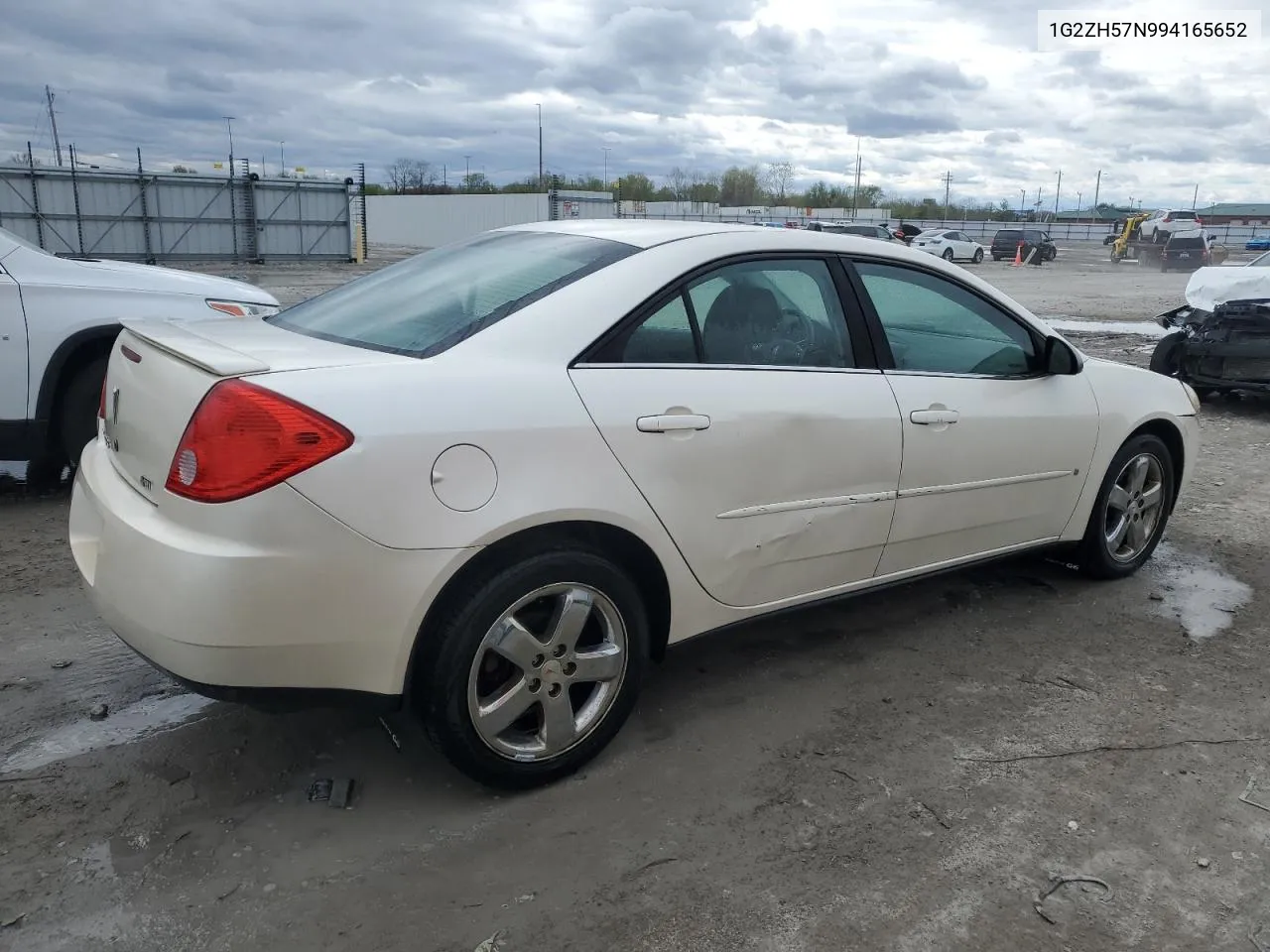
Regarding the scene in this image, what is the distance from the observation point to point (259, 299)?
19.3 ft

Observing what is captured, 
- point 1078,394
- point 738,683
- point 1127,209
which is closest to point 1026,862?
point 738,683

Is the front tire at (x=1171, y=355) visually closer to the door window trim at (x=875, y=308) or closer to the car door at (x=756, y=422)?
the door window trim at (x=875, y=308)

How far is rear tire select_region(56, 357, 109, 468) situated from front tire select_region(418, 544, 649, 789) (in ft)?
12.2

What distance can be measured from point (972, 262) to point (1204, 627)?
4001 cm

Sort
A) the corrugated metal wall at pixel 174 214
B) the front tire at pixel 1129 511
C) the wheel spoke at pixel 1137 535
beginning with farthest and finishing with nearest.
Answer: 1. the corrugated metal wall at pixel 174 214
2. the wheel spoke at pixel 1137 535
3. the front tire at pixel 1129 511

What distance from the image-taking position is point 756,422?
312 cm

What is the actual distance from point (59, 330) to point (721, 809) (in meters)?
4.35

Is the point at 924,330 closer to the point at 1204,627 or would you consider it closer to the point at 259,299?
the point at 1204,627

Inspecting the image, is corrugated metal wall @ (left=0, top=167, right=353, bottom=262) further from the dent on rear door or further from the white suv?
the white suv

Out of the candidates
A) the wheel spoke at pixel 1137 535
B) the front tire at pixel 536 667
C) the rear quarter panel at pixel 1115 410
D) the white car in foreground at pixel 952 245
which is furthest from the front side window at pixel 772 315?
the white car in foreground at pixel 952 245

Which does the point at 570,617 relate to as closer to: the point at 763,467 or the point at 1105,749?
the point at 763,467

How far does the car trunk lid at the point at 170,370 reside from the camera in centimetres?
255

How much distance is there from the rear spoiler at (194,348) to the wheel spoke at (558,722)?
1.18m

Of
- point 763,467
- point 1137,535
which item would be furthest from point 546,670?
point 1137,535
